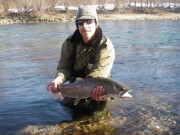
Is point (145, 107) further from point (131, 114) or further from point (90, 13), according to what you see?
point (90, 13)

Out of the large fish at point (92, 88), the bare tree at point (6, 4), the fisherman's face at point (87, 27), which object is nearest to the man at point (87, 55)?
the fisherman's face at point (87, 27)

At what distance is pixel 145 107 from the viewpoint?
22.9ft

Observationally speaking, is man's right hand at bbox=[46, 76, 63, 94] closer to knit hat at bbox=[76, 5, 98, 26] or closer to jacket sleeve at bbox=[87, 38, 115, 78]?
jacket sleeve at bbox=[87, 38, 115, 78]

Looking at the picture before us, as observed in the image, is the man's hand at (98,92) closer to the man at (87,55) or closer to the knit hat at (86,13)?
the man at (87,55)

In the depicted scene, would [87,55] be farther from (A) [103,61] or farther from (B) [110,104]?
(B) [110,104]

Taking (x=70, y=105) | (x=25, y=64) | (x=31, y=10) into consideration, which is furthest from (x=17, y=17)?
(x=70, y=105)

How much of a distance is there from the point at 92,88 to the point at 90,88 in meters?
0.04

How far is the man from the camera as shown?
552cm

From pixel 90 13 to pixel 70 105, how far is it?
7.00 ft

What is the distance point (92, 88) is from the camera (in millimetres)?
5113

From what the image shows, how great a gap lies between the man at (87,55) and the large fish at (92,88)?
0.12m

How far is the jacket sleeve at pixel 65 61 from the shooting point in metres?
6.05

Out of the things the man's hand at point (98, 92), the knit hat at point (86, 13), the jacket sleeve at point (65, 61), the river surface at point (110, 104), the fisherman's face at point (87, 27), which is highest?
the knit hat at point (86, 13)

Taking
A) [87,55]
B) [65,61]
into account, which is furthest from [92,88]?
[65,61]
